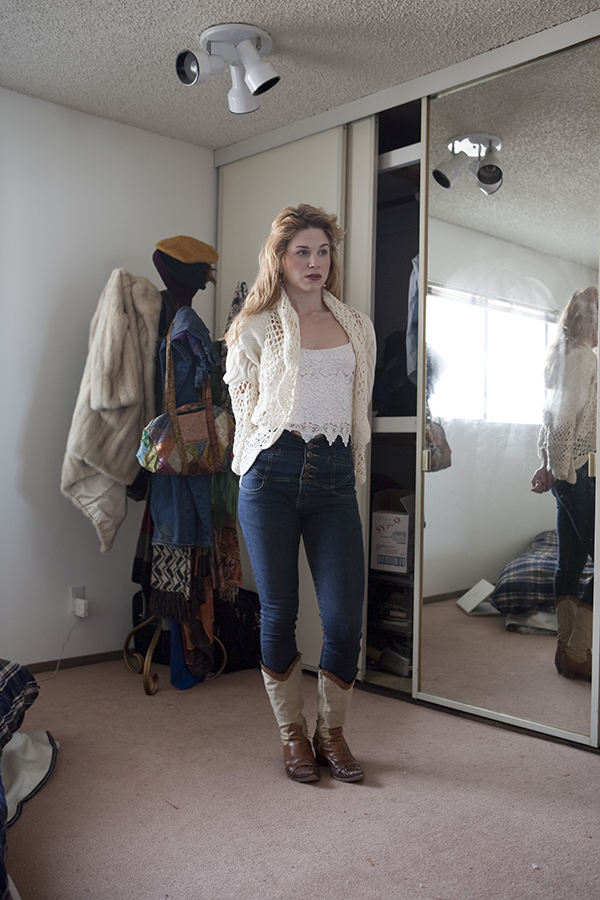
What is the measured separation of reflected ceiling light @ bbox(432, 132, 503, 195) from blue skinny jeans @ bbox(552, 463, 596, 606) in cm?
96

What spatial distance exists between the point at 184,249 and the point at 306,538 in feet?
4.09

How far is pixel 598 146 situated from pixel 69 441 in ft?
6.41

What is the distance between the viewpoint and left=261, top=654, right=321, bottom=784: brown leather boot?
196cm

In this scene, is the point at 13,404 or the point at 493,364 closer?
the point at 493,364

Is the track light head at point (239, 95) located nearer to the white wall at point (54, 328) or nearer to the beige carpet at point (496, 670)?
the white wall at point (54, 328)

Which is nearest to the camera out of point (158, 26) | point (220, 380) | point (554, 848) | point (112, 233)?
point (554, 848)

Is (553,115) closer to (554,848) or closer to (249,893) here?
(554,848)

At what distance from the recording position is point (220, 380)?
2.77 metres

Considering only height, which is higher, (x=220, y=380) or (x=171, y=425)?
(x=220, y=380)

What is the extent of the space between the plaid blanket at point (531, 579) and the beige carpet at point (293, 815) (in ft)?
1.27

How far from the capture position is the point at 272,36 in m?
2.40

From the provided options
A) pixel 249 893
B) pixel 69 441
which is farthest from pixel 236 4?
pixel 249 893

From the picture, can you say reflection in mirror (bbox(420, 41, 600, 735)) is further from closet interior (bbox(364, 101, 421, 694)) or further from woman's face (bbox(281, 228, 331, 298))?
woman's face (bbox(281, 228, 331, 298))

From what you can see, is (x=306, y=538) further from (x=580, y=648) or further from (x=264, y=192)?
(x=264, y=192)
